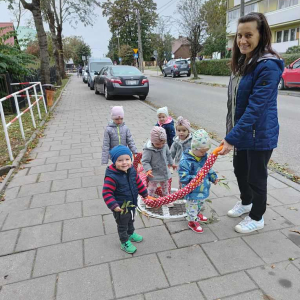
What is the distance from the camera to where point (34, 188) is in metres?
4.01

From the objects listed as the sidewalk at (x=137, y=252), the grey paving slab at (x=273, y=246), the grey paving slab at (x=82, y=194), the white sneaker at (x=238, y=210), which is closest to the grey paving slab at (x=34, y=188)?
the sidewalk at (x=137, y=252)

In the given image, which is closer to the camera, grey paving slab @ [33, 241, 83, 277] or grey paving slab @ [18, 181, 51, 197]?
grey paving slab @ [33, 241, 83, 277]

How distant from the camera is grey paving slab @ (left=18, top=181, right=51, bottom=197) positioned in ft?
12.7

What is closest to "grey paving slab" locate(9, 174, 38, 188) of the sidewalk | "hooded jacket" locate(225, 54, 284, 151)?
A: the sidewalk

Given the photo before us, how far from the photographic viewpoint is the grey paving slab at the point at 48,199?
3553mm

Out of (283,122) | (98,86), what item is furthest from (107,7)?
(283,122)

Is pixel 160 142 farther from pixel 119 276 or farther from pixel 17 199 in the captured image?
pixel 17 199

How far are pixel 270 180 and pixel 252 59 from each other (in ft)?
7.20

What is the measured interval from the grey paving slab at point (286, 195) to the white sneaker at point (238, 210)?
54 centimetres

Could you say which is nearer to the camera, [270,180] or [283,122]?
[270,180]

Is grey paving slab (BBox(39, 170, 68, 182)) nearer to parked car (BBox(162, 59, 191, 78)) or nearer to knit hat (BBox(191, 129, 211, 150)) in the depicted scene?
knit hat (BBox(191, 129, 211, 150))

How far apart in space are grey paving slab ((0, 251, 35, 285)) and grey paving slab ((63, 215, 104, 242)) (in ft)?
1.24

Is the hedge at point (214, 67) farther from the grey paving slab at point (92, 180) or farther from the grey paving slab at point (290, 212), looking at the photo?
the grey paving slab at point (290, 212)

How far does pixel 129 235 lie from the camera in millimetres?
2738
